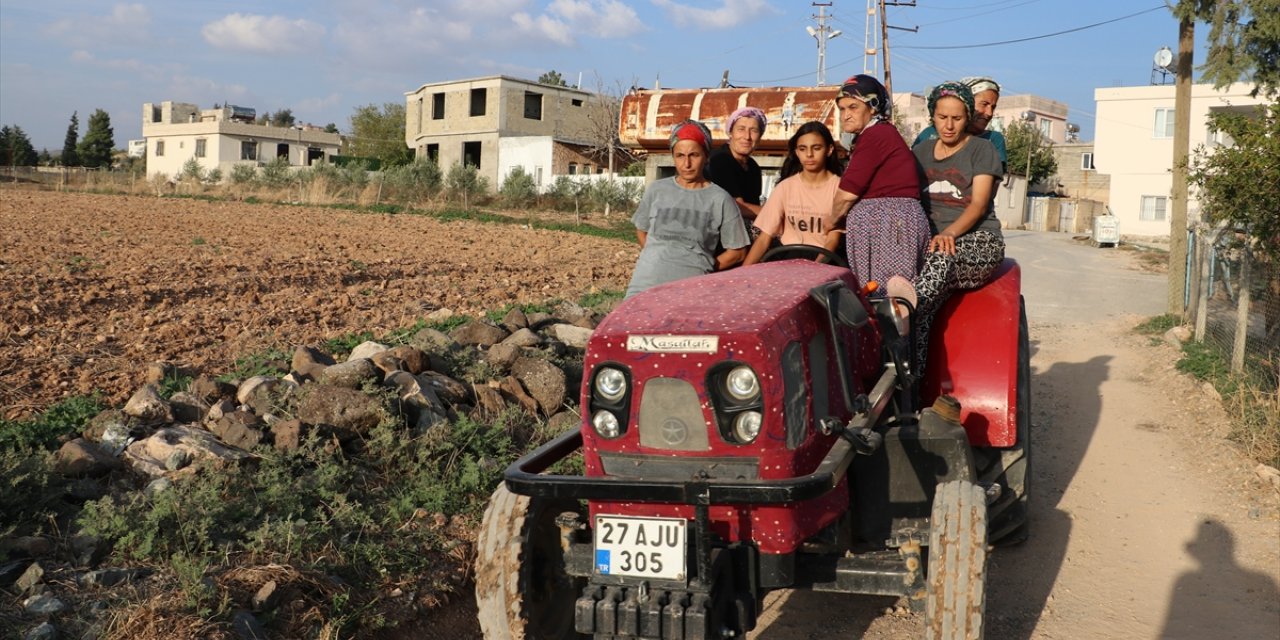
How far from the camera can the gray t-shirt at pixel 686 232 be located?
17.1ft

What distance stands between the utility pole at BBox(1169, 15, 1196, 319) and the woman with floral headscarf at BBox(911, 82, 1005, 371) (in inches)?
391

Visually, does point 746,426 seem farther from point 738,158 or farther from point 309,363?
point 309,363

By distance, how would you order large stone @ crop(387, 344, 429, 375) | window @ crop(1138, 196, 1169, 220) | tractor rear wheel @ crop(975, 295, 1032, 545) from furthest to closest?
window @ crop(1138, 196, 1169, 220) < large stone @ crop(387, 344, 429, 375) < tractor rear wheel @ crop(975, 295, 1032, 545)

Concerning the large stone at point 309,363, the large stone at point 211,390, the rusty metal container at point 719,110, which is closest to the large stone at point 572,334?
the large stone at point 309,363

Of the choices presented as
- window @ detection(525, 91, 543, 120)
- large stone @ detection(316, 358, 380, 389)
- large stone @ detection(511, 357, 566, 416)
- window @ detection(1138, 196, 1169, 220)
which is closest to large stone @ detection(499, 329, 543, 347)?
large stone @ detection(511, 357, 566, 416)

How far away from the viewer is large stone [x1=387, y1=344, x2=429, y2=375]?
7148mm

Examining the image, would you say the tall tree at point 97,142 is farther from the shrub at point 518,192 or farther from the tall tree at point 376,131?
the shrub at point 518,192

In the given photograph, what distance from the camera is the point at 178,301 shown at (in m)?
11.7

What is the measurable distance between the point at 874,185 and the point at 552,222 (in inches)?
1040

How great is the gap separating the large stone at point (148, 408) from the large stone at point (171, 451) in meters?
0.35

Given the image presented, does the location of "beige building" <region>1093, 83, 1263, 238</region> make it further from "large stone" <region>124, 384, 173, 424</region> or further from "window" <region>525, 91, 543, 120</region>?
"large stone" <region>124, 384, 173, 424</region>

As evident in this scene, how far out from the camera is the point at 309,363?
280 inches

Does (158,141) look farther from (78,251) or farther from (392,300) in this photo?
(392,300)

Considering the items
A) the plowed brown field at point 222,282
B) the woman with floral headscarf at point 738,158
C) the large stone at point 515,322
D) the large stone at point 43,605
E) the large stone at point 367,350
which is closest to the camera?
the large stone at point 43,605
